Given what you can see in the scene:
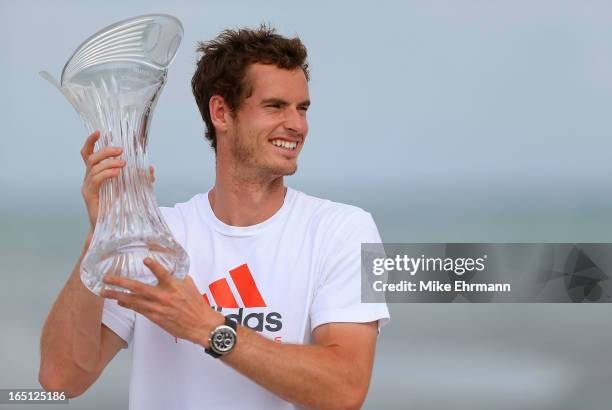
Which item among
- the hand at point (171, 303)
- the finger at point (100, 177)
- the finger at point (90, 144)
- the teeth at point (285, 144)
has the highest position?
the teeth at point (285, 144)

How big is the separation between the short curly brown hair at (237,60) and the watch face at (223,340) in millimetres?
569

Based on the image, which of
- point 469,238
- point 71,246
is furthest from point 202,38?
point 469,238

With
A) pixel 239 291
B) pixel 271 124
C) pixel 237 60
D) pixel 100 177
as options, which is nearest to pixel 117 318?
pixel 239 291

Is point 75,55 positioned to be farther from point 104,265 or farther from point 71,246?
point 71,246

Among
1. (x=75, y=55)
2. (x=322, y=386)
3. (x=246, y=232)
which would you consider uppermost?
(x=75, y=55)

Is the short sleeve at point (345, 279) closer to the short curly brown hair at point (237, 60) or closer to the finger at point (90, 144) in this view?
the short curly brown hair at point (237, 60)

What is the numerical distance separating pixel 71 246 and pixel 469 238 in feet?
3.74

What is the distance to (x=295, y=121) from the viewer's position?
173 centimetres

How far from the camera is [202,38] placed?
2525 mm

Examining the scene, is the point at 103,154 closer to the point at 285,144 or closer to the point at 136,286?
the point at 136,286

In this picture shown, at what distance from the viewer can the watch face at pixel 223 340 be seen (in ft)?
4.50

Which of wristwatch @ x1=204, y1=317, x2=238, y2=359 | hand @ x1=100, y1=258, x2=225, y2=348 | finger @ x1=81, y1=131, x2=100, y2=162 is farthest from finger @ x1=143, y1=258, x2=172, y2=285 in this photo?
finger @ x1=81, y1=131, x2=100, y2=162

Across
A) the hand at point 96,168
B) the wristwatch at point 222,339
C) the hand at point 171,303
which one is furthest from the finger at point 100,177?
the wristwatch at point 222,339

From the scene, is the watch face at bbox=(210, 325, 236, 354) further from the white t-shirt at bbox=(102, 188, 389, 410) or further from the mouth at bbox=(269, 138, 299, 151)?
the mouth at bbox=(269, 138, 299, 151)
